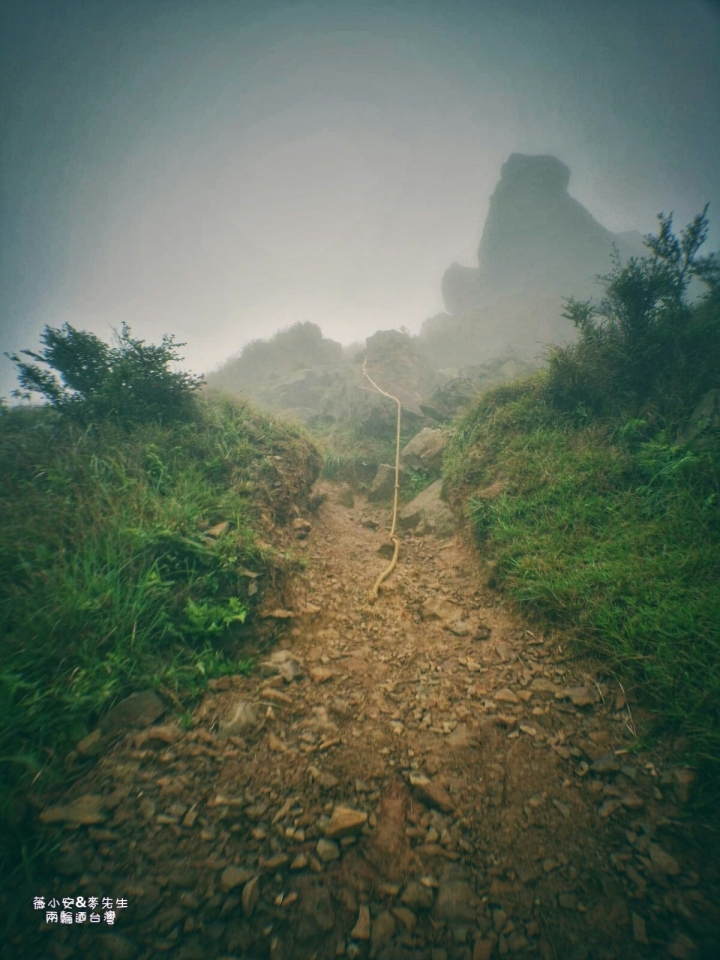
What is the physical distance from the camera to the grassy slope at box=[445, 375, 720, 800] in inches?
109

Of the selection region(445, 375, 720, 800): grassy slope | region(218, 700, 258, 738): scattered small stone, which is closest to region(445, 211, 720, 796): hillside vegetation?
region(445, 375, 720, 800): grassy slope

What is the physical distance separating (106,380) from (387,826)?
762 cm

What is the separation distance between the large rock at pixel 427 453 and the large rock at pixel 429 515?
998 millimetres

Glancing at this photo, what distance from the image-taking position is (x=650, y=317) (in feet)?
22.2

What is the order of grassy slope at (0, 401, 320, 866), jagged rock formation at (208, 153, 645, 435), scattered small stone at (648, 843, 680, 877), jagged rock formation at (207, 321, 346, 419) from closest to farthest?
scattered small stone at (648, 843, 680, 877) → grassy slope at (0, 401, 320, 866) → jagged rock formation at (208, 153, 645, 435) → jagged rock formation at (207, 321, 346, 419)

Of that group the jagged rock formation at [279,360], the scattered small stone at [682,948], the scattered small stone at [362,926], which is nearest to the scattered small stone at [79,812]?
the scattered small stone at [362,926]

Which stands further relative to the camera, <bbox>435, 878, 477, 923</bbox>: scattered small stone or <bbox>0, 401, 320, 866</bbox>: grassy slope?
<bbox>0, 401, 320, 866</bbox>: grassy slope

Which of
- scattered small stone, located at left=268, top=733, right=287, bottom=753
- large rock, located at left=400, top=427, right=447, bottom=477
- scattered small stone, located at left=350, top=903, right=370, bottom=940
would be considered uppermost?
large rock, located at left=400, top=427, right=447, bottom=477

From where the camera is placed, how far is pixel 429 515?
267 inches

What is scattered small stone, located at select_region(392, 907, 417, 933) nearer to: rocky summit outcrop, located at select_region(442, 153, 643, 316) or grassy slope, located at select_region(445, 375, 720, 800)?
grassy slope, located at select_region(445, 375, 720, 800)

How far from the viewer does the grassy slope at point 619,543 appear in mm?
2768

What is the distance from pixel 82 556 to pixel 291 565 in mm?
2373

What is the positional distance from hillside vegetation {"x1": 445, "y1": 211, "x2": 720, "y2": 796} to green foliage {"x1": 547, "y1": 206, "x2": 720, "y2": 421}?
0.02 metres

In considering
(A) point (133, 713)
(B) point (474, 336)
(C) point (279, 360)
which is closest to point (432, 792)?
(A) point (133, 713)
